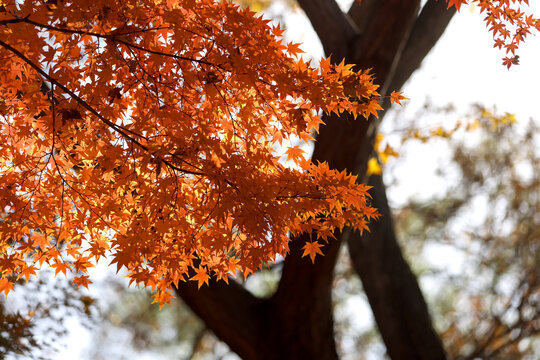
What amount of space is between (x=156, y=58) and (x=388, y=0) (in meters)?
2.62

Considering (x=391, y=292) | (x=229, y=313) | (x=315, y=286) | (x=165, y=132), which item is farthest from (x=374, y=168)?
(x=165, y=132)

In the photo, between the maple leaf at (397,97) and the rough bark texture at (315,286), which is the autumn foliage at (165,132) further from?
the rough bark texture at (315,286)

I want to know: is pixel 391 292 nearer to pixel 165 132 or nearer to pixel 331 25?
pixel 331 25

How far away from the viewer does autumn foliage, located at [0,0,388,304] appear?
243 centimetres

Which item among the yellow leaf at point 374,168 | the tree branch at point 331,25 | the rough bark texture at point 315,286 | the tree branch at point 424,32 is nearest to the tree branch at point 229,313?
the rough bark texture at point 315,286

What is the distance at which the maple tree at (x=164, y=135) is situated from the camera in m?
2.43

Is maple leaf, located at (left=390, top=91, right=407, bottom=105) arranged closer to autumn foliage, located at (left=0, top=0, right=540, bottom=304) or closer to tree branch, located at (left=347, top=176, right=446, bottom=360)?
autumn foliage, located at (left=0, top=0, right=540, bottom=304)

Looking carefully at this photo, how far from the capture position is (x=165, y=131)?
2633 millimetres

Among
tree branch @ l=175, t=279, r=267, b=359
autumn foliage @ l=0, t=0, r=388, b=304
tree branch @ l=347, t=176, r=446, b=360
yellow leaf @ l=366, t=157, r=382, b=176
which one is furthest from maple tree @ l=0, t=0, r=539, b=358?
yellow leaf @ l=366, t=157, r=382, b=176

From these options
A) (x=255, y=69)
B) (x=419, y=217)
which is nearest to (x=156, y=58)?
(x=255, y=69)

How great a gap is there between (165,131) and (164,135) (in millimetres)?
87

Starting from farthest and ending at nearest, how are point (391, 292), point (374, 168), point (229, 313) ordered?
point (374, 168)
point (391, 292)
point (229, 313)

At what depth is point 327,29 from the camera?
4.88m

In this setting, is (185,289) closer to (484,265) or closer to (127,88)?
(127,88)
